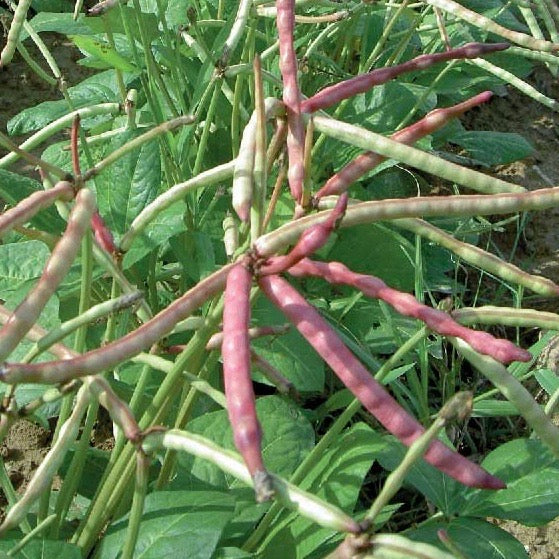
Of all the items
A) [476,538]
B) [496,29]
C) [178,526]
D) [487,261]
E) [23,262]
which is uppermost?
[496,29]

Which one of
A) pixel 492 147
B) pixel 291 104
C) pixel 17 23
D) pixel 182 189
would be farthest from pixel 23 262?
pixel 492 147

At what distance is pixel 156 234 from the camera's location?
1072 millimetres

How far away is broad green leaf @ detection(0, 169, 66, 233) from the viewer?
3.55ft

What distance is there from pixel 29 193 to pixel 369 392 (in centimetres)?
66

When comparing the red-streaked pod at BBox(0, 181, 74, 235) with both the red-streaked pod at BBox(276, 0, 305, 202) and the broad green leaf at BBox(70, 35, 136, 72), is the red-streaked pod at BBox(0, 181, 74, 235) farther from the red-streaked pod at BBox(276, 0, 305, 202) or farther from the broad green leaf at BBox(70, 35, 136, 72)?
the broad green leaf at BBox(70, 35, 136, 72)

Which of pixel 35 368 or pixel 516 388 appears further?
pixel 516 388

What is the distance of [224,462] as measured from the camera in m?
0.57

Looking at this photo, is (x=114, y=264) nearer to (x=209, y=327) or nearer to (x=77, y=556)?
(x=209, y=327)

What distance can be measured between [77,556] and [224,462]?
0.92ft

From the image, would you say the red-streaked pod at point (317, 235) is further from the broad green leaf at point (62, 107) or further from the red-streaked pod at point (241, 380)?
the broad green leaf at point (62, 107)

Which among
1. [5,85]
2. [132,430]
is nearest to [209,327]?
[132,430]

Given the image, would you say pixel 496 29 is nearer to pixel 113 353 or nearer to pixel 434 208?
pixel 434 208

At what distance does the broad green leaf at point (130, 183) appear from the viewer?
3.60ft

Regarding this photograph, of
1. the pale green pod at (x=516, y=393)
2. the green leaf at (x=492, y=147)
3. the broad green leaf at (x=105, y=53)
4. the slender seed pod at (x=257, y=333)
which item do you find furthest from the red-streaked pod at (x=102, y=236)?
the green leaf at (x=492, y=147)
